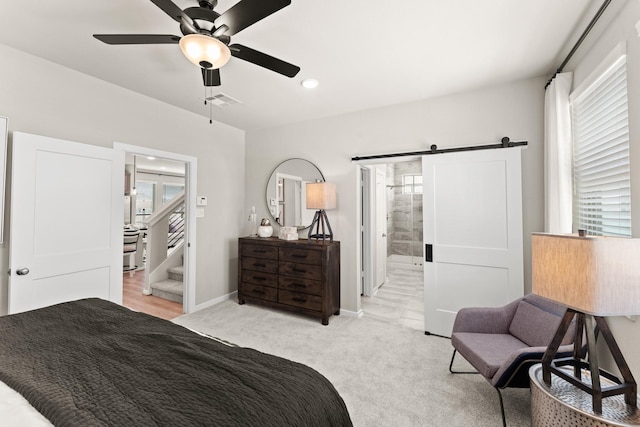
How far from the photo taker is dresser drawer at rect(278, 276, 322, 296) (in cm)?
334

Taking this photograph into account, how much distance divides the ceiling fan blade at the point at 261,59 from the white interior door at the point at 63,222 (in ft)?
6.22

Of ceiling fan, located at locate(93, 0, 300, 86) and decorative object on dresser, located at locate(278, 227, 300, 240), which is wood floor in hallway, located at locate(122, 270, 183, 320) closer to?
decorative object on dresser, located at locate(278, 227, 300, 240)

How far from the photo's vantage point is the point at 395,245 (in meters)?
6.70

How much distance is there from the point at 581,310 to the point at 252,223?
3.93m

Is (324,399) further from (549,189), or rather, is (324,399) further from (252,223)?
(252,223)

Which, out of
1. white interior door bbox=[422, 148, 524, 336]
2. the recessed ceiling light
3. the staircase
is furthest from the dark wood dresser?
the recessed ceiling light

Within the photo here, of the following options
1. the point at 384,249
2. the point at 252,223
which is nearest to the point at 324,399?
the point at 252,223

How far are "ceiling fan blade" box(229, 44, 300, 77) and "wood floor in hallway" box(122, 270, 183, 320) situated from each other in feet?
10.5

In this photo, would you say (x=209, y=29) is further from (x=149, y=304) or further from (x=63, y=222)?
(x=149, y=304)

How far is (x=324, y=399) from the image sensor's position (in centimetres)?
100

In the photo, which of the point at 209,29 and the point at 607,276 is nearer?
the point at 607,276

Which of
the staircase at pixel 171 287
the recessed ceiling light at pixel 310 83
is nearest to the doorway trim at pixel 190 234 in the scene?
the staircase at pixel 171 287

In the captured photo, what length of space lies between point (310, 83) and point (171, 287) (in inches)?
141

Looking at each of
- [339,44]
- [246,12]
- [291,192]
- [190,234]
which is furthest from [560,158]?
[190,234]
